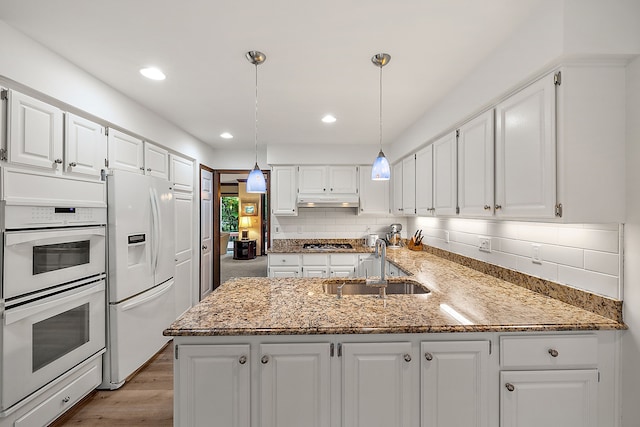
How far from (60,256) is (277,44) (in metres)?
1.96

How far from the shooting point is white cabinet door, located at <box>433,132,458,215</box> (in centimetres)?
244

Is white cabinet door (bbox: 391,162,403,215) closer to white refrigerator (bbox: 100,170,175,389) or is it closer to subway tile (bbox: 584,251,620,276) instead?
subway tile (bbox: 584,251,620,276)

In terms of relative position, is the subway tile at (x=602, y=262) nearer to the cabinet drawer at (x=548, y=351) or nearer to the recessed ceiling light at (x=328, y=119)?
the cabinet drawer at (x=548, y=351)

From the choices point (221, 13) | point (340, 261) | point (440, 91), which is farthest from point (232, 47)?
point (340, 261)

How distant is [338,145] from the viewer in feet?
14.5

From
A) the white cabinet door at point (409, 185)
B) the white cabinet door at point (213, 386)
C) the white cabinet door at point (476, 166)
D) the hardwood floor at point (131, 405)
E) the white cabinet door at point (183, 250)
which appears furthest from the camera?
the white cabinet door at point (183, 250)

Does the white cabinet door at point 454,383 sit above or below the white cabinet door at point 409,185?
below

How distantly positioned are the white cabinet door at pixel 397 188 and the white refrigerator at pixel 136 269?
2.72 m

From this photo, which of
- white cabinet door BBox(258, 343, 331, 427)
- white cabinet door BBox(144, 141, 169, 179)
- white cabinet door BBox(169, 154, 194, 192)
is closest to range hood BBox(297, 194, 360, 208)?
white cabinet door BBox(169, 154, 194, 192)

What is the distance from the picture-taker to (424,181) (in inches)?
122

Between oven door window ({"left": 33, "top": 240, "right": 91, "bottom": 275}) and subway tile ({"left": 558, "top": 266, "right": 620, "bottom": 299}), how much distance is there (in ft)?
10.1

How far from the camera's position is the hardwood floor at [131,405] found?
2033mm

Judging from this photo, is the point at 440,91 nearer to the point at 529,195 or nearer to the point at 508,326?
the point at 529,195

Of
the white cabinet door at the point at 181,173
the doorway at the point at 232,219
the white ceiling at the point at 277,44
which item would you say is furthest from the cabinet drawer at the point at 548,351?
the doorway at the point at 232,219
